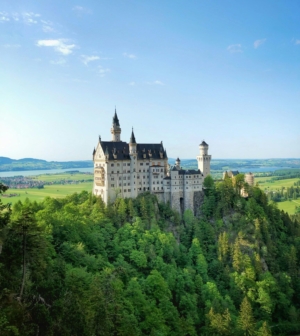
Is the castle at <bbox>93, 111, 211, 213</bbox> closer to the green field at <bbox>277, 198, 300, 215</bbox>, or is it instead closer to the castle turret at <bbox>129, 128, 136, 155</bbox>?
the castle turret at <bbox>129, 128, 136, 155</bbox>

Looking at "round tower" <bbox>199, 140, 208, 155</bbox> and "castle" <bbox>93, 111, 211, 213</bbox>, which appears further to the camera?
"round tower" <bbox>199, 140, 208, 155</bbox>

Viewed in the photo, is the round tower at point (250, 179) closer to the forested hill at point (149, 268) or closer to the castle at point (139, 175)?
the forested hill at point (149, 268)

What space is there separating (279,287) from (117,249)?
34200 mm

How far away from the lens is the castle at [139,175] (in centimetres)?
7950

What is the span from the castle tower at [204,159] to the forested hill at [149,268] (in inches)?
215

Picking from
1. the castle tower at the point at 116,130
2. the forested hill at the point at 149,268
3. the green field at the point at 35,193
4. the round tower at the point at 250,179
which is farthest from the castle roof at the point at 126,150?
the green field at the point at 35,193

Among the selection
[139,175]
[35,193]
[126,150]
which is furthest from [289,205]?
[126,150]

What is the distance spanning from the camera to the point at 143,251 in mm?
66625

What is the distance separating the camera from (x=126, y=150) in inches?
3255

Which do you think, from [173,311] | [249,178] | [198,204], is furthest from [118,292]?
[249,178]

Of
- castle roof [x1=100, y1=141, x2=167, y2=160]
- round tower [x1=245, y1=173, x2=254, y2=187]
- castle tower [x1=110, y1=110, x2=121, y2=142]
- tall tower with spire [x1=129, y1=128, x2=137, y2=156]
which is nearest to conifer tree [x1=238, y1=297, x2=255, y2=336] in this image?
castle roof [x1=100, y1=141, x2=167, y2=160]

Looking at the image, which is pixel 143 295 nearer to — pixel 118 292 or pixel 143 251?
pixel 118 292

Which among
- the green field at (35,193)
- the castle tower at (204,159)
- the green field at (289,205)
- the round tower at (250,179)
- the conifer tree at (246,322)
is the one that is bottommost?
the conifer tree at (246,322)

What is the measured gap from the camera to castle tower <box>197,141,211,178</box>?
305 ft
